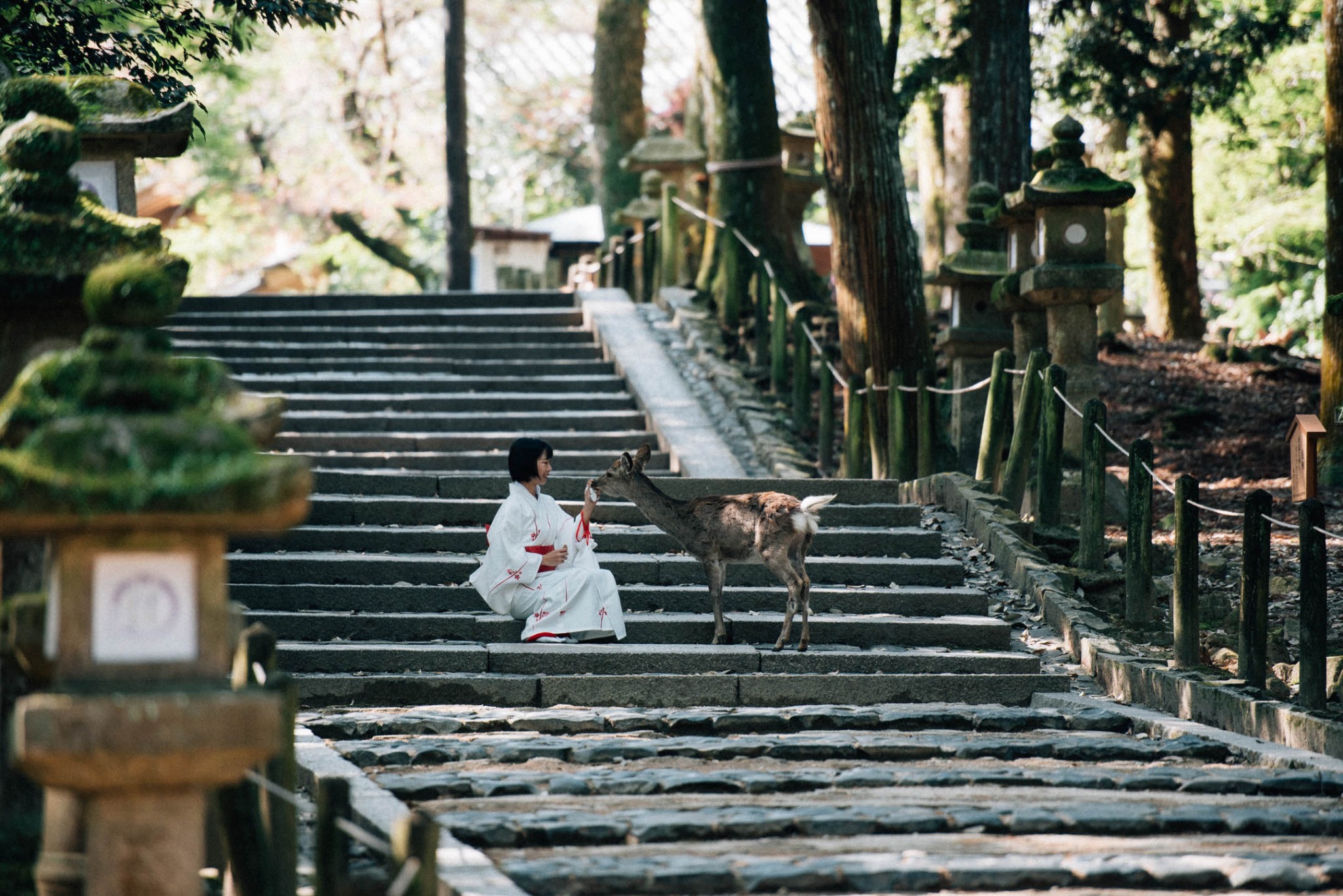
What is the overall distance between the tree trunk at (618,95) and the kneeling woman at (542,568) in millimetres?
17233

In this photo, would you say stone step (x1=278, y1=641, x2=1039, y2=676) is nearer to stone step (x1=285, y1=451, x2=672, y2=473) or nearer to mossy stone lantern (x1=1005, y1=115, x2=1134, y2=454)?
stone step (x1=285, y1=451, x2=672, y2=473)

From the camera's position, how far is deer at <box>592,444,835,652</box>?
834cm

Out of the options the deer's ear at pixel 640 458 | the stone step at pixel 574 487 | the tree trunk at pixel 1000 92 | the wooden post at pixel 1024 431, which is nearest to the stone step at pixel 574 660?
the deer's ear at pixel 640 458

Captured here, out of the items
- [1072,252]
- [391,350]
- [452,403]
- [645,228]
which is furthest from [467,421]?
[645,228]

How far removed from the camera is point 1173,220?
1969 cm

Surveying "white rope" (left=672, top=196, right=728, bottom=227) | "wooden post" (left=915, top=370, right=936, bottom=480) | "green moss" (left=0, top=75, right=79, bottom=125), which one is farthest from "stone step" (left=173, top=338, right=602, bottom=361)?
"green moss" (left=0, top=75, right=79, bottom=125)

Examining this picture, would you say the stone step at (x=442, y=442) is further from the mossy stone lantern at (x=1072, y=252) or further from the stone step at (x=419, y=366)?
the mossy stone lantern at (x=1072, y=252)

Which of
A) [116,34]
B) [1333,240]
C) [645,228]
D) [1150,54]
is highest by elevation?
[1150,54]

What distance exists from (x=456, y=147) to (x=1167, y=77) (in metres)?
9.55

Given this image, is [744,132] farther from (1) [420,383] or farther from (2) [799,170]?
(1) [420,383]

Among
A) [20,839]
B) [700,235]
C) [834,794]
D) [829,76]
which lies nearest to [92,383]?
[20,839]

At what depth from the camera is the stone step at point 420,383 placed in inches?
549

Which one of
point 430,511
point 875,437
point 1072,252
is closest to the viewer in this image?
point 430,511

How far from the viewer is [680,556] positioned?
31.9 ft
